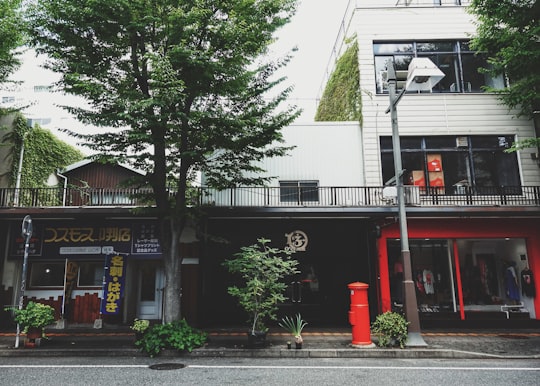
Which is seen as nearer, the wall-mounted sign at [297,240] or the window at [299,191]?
the wall-mounted sign at [297,240]

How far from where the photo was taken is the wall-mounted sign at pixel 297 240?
14828 mm

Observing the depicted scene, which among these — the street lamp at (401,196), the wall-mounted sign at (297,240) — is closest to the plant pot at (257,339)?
the street lamp at (401,196)

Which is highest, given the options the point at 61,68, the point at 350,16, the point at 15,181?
the point at 350,16

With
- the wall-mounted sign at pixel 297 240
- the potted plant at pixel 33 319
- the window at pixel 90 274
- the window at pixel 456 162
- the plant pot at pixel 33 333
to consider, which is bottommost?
the plant pot at pixel 33 333

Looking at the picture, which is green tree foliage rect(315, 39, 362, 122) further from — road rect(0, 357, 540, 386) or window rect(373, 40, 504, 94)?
road rect(0, 357, 540, 386)

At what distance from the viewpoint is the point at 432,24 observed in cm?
1641

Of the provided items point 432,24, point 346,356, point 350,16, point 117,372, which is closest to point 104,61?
point 117,372

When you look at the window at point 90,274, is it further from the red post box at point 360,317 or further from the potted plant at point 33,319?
the red post box at point 360,317

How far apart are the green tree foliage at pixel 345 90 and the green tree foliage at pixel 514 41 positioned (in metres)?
4.63

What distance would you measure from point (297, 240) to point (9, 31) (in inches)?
481

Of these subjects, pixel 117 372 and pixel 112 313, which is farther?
pixel 112 313

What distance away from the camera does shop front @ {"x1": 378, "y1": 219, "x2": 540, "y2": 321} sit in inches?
555

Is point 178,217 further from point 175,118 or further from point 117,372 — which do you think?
point 117,372

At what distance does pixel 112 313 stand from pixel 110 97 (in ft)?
24.7
